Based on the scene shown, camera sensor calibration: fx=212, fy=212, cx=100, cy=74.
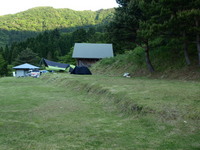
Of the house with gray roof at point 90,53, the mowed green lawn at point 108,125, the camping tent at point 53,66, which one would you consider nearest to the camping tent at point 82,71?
the camping tent at point 53,66

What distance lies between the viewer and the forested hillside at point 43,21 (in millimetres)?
119463

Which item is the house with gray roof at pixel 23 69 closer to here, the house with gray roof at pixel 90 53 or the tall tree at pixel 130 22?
the house with gray roof at pixel 90 53

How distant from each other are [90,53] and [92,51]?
0.65 meters

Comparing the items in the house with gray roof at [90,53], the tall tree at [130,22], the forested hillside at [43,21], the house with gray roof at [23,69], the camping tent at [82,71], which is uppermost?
the forested hillside at [43,21]

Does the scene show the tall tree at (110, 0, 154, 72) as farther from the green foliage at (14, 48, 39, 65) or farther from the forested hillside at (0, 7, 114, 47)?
the forested hillside at (0, 7, 114, 47)

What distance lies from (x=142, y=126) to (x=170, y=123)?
0.61 metres

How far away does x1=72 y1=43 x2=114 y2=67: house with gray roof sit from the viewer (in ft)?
117

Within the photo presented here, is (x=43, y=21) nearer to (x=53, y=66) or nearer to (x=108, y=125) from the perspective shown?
(x=53, y=66)

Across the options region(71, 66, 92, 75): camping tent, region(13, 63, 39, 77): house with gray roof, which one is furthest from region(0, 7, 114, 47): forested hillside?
region(71, 66, 92, 75): camping tent

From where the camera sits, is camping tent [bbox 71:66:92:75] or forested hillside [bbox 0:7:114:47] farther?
forested hillside [bbox 0:7:114:47]

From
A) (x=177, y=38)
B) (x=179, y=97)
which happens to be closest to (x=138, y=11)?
(x=177, y=38)

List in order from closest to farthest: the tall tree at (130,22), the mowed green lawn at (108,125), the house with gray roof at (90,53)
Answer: the mowed green lawn at (108,125), the tall tree at (130,22), the house with gray roof at (90,53)

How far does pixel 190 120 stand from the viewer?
4.64m

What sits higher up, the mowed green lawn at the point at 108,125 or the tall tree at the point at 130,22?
the tall tree at the point at 130,22
